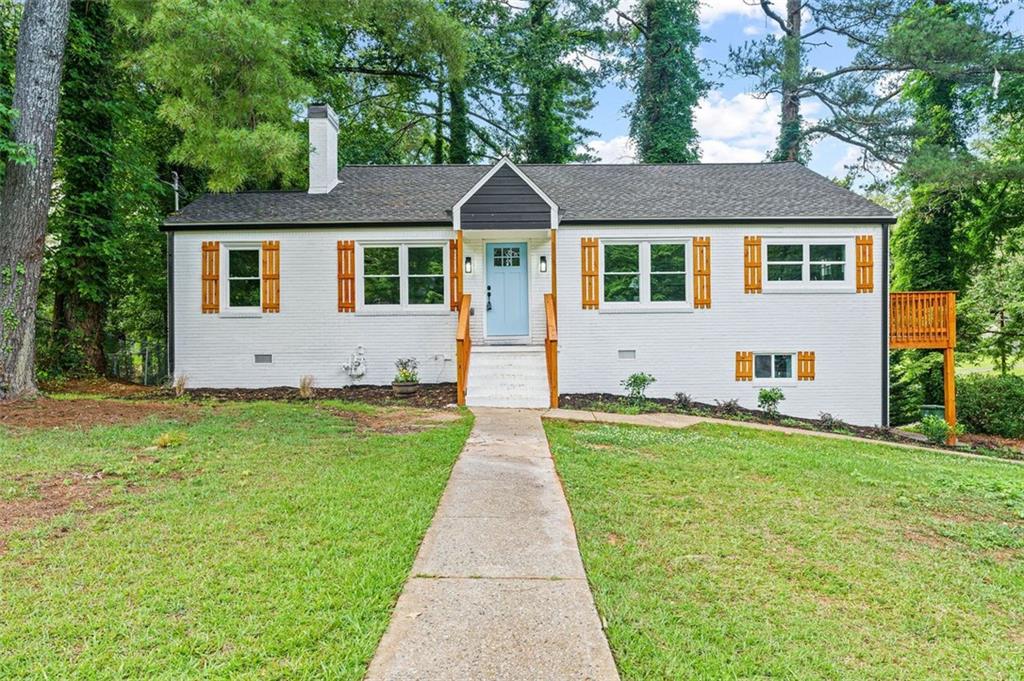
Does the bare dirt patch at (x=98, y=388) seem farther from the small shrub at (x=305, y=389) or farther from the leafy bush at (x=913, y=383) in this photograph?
the leafy bush at (x=913, y=383)

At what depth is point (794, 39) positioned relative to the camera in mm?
17500

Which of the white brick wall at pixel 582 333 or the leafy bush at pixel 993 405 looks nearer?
the white brick wall at pixel 582 333

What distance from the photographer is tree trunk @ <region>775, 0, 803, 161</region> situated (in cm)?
1730

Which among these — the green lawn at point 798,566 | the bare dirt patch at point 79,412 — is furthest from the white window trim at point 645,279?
the bare dirt patch at point 79,412

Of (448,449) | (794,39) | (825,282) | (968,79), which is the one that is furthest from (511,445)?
(794,39)

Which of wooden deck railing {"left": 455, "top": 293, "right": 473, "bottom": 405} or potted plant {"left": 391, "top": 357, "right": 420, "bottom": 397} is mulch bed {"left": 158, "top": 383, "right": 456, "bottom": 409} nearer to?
potted plant {"left": 391, "top": 357, "right": 420, "bottom": 397}

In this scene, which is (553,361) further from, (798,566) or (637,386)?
(798,566)

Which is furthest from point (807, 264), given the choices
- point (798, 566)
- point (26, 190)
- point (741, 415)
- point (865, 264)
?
point (26, 190)

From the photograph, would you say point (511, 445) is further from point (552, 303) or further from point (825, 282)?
point (825, 282)

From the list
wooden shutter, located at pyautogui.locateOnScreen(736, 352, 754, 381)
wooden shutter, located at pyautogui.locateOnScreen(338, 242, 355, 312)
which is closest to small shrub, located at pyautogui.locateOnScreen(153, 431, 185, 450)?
wooden shutter, located at pyautogui.locateOnScreen(338, 242, 355, 312)

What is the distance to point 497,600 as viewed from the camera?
112 inches

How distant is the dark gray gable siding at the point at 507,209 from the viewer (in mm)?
10727

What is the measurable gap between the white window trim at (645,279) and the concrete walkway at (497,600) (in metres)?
7.34

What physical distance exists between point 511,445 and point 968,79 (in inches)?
631
